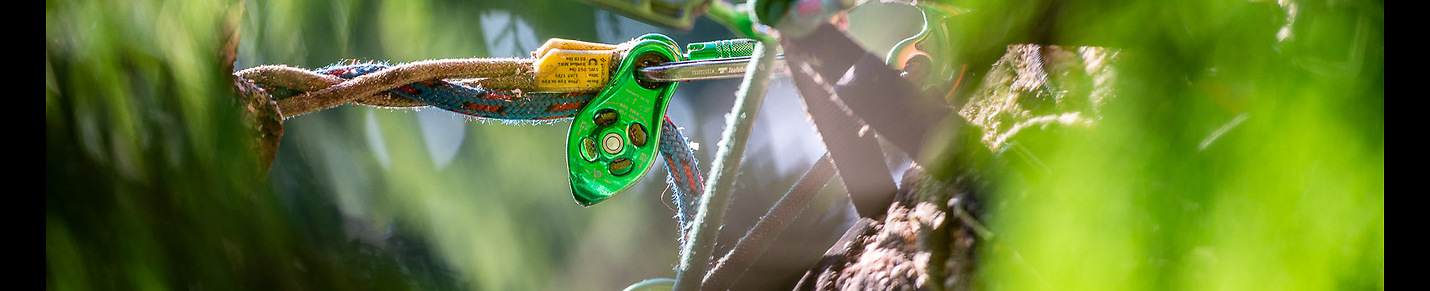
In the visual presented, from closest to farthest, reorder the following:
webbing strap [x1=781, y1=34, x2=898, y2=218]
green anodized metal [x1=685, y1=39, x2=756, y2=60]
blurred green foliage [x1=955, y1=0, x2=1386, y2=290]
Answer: blurred green foliage [x1=955, y1=0, x2=1386, y2=290], webbing strap [x1=781, y1=34, x2=898, y2=218], green anodized metal [x1=685, y1=39, x2=756, y2=60]

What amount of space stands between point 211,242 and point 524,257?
0.83 feet

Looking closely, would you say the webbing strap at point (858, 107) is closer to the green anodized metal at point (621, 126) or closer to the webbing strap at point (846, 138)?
the webbing strap at point (846, 138)

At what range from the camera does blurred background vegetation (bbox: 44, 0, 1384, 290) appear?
184 mm

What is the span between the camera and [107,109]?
1.31 ft

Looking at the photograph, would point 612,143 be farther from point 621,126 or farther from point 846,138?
point 846,138

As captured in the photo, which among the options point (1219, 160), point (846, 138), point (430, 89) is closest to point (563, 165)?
point (430, 89)

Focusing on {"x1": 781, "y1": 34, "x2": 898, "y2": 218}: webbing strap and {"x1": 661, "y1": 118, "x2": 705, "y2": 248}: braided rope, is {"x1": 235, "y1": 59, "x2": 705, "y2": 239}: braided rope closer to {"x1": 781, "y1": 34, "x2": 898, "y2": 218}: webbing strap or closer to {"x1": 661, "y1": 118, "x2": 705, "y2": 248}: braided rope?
{"x1": 661, "y1": 118, "x2": 705, "y2": 248}: braided rope

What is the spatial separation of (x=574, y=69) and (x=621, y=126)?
4 centimetres

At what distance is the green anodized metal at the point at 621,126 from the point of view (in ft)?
1.34

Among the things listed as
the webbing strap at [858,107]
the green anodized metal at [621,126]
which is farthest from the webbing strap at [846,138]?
the green anodized metal at [621,126]

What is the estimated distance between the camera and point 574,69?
16.3 inches

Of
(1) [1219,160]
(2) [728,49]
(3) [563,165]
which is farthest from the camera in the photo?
(3) [563,165]

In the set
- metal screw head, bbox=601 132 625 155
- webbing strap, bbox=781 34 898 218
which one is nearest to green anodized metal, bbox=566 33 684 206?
metal screw head, bbox=601 132 625 155

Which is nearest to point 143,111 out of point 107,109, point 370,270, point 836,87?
point 107,109
